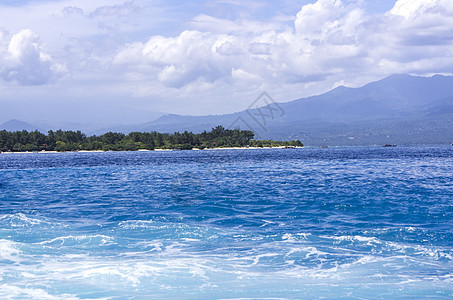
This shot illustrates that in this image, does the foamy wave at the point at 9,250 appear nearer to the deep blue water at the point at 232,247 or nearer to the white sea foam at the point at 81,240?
the deep blue water at the point at 232,247

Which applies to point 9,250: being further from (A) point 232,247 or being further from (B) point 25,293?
(A) point 232,247

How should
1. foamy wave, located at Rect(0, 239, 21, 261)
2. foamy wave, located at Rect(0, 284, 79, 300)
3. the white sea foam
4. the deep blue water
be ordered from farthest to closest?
the white sea foam → foamy wave, located at Rect(0, 239, 21, 261) → the deep blue water → foamy wave, located at Rect(0, 284, 79, 300)

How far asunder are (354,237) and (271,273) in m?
5.68

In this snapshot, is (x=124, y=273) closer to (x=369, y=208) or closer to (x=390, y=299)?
(x=390, y=299)

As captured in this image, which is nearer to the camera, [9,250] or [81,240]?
[9,250]

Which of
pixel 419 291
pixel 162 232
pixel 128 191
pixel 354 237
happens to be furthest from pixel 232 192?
pixel 419 291

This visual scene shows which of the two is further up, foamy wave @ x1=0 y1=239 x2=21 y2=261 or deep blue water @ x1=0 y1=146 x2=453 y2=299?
foamy wave @ x1=0 y1=239 x2=21 y2=261

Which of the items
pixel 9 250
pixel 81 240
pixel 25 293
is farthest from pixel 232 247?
pixel 9 250

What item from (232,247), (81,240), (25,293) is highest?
(81,240)

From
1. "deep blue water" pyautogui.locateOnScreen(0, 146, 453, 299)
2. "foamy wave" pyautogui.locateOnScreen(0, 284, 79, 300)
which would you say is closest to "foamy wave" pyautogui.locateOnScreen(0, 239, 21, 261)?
"deep blue water" pyautogui.locateOnScreen(0, 146, 453, 299)

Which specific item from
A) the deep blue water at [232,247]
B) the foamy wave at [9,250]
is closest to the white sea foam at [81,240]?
the deep blue water at [232,247]

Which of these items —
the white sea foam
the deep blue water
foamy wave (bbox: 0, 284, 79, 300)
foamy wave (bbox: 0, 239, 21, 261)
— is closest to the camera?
foamy wave (bbox: 0, 284, 79, 300)

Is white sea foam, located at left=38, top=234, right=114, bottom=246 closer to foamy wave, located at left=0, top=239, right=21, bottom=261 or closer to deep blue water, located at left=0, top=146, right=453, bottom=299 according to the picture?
deep blue water, located at left=0, top=146, right=453, bottom=299

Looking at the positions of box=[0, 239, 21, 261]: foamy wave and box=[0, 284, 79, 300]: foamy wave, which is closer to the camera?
box=[0, 284, 79, 300]: foamy wave
